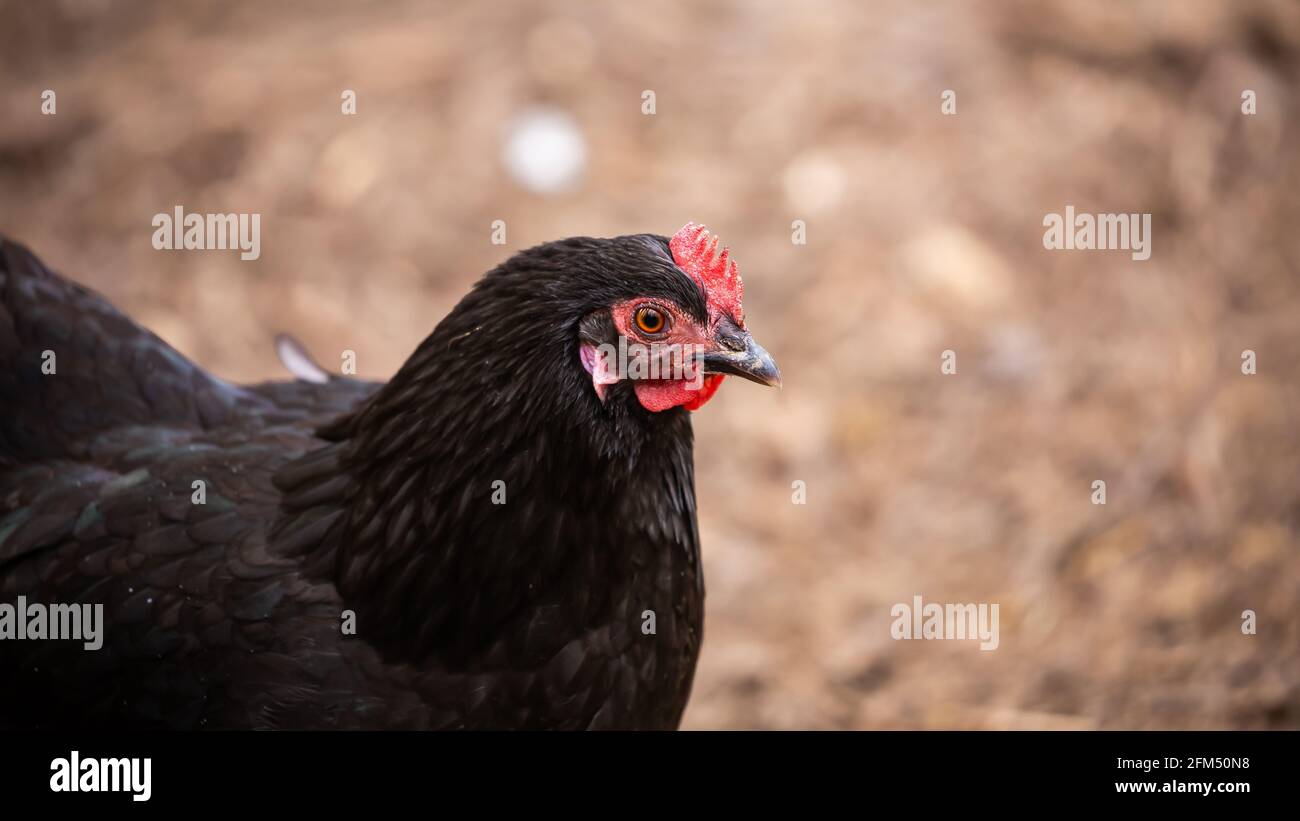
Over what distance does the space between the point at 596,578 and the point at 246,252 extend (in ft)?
13.4

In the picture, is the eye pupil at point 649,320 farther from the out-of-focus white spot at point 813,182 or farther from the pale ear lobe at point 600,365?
the out-of-focus white spot at point 813,182

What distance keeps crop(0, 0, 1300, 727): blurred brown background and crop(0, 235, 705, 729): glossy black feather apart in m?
1.74

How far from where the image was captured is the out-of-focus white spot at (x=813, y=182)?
6441 millimetres

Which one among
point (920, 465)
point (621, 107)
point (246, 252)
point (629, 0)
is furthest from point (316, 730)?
point (629, 0)

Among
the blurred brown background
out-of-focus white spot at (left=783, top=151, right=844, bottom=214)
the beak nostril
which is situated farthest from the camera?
out-of-focus white spot at (left=783, top=151, right=844, bottom=214)

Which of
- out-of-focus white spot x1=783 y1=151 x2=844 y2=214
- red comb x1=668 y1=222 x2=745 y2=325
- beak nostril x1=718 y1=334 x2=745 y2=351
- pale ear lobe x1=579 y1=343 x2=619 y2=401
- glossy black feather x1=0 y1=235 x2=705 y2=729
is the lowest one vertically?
glossy black feather x1=0 y1=235 x2=705 y2=729

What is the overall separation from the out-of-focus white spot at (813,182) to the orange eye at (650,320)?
3779mm

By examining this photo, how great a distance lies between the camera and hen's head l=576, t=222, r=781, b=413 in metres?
2.81

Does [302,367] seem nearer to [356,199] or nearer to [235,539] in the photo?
[235,539]

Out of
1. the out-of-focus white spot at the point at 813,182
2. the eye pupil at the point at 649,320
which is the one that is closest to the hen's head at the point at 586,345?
the eye pupil at the point at 649,320

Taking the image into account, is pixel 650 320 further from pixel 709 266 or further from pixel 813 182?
pixel 813 182

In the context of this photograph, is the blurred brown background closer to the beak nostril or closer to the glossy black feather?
the glossy black feather

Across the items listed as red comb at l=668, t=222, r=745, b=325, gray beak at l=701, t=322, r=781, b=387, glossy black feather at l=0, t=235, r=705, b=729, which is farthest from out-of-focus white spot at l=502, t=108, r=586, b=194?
gray beak at l=701, t=322, r=781, b=387

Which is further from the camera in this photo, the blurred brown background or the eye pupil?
the blurred brown background
